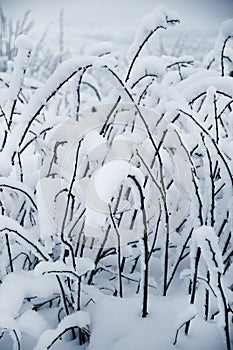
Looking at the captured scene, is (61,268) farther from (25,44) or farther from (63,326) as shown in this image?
(25,44)

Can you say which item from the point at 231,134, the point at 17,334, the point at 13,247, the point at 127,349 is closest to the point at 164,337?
the point at 127,349

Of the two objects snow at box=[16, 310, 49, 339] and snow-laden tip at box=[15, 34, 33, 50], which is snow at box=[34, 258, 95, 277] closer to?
snow at box=[16, 310, 49, 339]

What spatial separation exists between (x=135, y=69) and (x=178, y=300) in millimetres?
470

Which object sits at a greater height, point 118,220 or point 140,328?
point 118,220

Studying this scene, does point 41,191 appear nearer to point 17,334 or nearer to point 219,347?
point 17,334

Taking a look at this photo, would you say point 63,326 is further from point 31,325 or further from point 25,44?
point 25,44

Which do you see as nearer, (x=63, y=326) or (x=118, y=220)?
(x=63, y=326)

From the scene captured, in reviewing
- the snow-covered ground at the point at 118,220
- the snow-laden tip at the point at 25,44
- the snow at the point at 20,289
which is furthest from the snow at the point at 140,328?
the snow-laden tip at the point at 25,44

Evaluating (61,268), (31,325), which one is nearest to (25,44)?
(61,268)

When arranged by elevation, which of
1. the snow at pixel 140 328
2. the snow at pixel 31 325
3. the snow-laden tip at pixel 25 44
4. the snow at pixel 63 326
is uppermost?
the snow-laden tip at pixel 25 44

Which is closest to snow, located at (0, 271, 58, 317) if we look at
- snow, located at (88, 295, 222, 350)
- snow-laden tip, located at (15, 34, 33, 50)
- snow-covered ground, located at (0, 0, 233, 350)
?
snow-covered ground, located at (0, 0, 233, 350)

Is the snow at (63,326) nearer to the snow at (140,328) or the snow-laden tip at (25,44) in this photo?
the snow at (140,328)

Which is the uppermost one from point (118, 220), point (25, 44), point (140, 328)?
point (25, 44)

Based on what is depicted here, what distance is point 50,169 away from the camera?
0.77m
